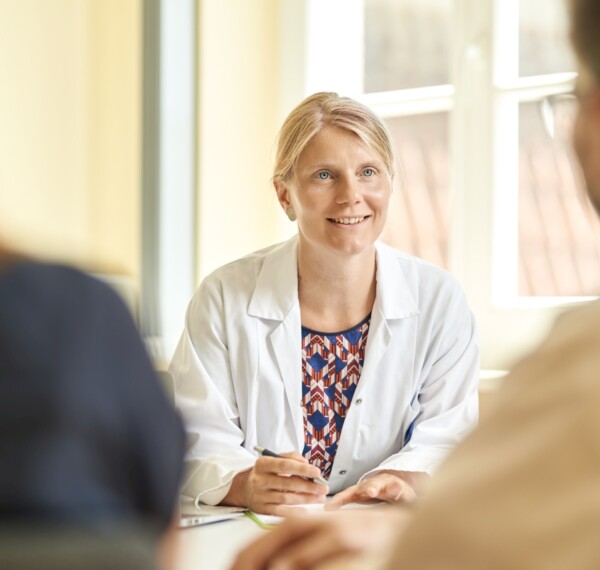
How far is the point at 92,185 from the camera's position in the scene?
3518mm

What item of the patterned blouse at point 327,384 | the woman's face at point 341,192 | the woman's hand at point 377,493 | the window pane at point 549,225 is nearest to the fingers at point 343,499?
the woman's hand at point 377,493

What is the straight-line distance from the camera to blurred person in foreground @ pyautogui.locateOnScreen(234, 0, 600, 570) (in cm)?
50

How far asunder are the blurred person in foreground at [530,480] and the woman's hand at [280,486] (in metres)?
1.26

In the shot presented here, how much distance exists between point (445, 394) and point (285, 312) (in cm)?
44

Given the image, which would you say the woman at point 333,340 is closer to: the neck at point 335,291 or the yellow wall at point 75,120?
the neck at point 335,291

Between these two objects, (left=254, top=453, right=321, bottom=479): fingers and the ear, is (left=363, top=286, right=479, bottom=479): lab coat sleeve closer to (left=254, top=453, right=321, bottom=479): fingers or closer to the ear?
(left=254, top=453, right=321, bottom=479): fingers

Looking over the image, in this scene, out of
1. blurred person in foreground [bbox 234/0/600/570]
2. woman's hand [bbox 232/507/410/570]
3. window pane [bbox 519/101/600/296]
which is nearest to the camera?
blurred person in foreground [bbox 234/0/600/570]

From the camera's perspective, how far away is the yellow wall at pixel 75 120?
126 inches

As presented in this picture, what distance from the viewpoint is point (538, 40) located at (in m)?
3.11

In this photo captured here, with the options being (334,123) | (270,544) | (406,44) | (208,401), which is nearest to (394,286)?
(334,123)

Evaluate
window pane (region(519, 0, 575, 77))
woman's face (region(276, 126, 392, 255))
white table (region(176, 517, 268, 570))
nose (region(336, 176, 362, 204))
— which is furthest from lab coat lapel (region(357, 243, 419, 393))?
window pane (region(519, 0, 575, 77))

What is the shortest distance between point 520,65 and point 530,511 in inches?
112

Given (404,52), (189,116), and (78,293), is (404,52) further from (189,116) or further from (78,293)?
(78,293)

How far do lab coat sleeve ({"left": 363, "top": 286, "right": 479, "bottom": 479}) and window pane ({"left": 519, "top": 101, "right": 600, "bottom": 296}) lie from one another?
79 cm
